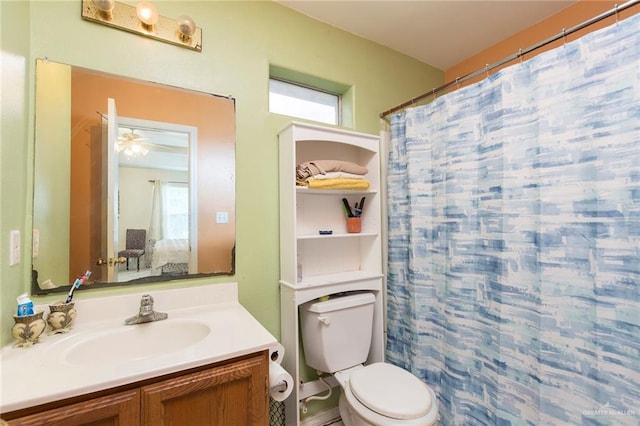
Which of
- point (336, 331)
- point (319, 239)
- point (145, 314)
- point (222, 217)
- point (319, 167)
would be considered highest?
point (319, 167)

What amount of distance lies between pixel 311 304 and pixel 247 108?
44.5 inches

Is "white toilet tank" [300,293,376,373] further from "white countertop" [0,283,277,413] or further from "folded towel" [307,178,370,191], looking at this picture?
"folded towel" [307,178,370,191]

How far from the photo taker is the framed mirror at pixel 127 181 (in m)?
1.14

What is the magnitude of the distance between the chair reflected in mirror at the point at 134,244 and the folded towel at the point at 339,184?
2.77 feet

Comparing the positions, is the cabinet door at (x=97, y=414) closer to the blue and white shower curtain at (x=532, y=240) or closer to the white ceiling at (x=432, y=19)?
the blue and white shower curtain at (x=532, y=240)

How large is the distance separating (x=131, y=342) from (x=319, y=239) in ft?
3.50

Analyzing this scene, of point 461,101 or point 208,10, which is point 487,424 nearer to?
point 461,101

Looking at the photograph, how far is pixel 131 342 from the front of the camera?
1148 millimetres

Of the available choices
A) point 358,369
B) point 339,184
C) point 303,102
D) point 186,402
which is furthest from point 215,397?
point 303,102

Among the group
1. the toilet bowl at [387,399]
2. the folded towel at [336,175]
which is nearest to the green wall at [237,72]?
the folded towel at [336,175]

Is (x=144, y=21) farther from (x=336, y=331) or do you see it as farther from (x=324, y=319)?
(x=336, y=331)

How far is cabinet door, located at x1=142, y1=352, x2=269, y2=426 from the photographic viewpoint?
856 millimetres

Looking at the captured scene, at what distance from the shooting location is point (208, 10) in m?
1.45

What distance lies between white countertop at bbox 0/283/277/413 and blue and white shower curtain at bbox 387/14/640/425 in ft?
3.57
